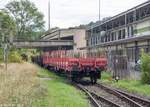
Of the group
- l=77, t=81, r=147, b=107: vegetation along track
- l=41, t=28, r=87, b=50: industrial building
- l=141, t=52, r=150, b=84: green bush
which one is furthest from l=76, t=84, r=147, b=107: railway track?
l=41, t=28, r=87, b=50: industrial building

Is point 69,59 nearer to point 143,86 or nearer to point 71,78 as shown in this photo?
point 71,78

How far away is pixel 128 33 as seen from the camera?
55031 millimetres

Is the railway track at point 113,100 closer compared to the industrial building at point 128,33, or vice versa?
the railway track at point 113,100

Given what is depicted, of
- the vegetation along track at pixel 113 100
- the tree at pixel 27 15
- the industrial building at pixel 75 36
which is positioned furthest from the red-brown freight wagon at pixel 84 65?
the tree at pixel 27 15

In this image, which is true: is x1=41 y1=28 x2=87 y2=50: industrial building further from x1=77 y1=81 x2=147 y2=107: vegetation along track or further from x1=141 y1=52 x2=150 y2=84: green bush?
x1=77 y1=81 x2=147 y2=107: vegetation along track

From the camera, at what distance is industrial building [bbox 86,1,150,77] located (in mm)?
43438

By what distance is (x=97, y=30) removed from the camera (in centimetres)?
7269

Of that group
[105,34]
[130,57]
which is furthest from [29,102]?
[105,34]

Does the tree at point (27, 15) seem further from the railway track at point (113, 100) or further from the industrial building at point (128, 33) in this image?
the railway track at point (113, 100)

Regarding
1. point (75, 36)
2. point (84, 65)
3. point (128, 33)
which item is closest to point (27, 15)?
point (75, 36)

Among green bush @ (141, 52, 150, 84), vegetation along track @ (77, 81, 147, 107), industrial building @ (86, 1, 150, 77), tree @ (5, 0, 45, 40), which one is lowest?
vegetation along track @ (77, 81, 147, 107)

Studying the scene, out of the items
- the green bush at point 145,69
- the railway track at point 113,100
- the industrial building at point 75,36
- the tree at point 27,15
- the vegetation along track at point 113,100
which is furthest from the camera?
the tree at point 27,15

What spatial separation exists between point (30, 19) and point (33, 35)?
4577mm

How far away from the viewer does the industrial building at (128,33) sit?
143ft
